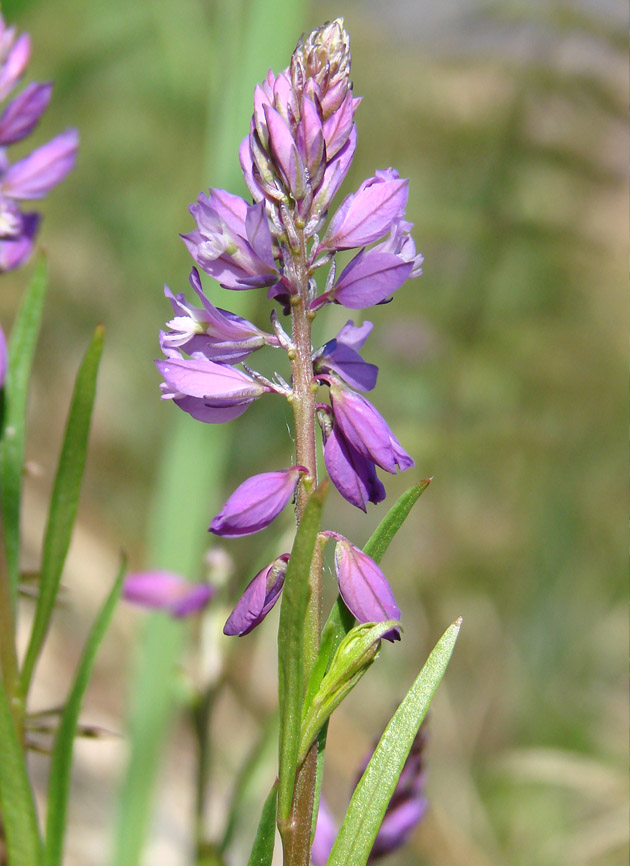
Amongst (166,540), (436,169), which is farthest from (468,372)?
(166,540)


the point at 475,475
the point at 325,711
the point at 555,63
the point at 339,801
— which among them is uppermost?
the point at 555,63

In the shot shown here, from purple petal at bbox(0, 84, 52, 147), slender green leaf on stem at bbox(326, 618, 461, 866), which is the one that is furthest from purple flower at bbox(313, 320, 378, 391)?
purple petal at bbox(0, 84, 52, 147)

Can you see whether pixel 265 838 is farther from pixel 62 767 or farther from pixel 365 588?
pixel 62 767

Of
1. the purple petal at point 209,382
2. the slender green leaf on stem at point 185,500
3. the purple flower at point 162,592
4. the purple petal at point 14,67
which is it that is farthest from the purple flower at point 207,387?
the slender green leaf on stem at point 185,500

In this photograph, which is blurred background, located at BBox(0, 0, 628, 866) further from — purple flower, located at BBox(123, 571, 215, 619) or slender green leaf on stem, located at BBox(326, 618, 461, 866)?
slender green leaf on stem, located at BBox(326, 618, 461, 866)

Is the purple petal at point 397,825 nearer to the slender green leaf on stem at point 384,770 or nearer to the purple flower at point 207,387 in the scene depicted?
the slender green leaf on stem at point 384,770

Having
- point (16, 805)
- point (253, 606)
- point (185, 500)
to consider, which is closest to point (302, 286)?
point (253, 606)

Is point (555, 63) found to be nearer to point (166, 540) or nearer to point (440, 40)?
point (440, 40)
